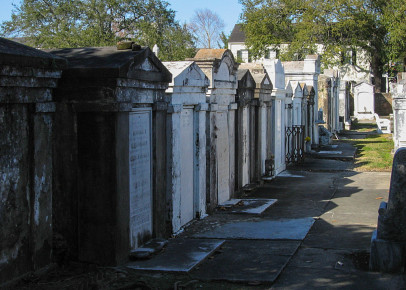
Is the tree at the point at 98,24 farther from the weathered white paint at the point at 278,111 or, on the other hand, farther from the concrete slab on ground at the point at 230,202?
the concrete slab on ground at the point at 230,202

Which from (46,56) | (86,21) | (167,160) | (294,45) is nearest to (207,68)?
(167,160)

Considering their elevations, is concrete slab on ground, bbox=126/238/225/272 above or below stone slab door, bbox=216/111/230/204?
below

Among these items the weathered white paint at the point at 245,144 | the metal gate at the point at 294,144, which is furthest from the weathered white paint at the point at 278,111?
the weathered white paint at the point at 245,144

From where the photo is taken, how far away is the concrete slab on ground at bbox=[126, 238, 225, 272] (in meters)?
6.74

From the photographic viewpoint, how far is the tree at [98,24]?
39812 mm

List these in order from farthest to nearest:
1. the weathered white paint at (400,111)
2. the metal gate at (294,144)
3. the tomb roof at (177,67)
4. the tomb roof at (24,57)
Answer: the weathered white paint at (400,111) < the metal gate at (294,144) < the tomb roof at (177,67) < the tomb roof at (24,57)

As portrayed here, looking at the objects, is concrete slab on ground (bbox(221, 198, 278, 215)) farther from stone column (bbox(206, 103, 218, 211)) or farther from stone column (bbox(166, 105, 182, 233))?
stone column (bbox(166, 105, 182, 233))

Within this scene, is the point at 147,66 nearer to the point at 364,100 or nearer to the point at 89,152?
the point at 89,152

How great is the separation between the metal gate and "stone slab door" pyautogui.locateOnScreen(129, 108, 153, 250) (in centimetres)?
1089

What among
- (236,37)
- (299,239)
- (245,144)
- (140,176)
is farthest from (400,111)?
(236,37)

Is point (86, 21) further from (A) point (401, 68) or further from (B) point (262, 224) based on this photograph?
(B) point (262, 224)

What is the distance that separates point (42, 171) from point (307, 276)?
128 inches

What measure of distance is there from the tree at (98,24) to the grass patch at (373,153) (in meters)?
17.5

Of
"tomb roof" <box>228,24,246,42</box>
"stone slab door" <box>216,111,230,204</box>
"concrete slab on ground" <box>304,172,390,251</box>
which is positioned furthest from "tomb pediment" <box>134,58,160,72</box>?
"tomb roof" <box>228,24,246,42</box>
